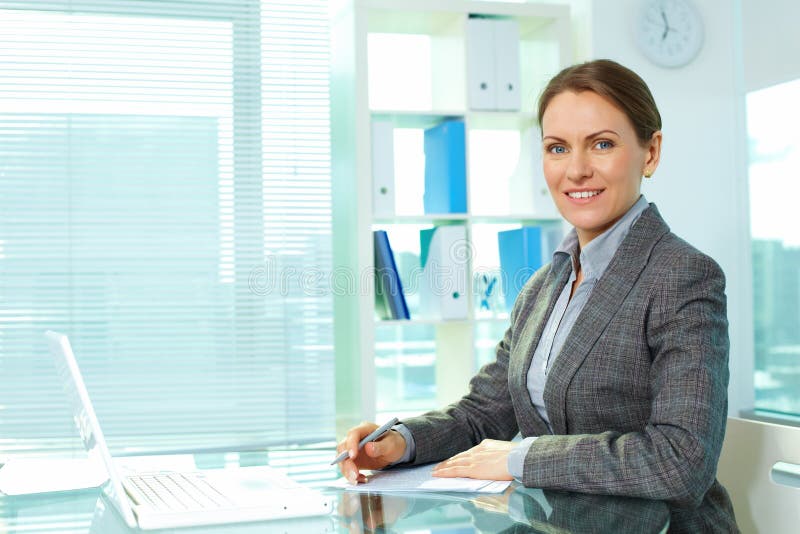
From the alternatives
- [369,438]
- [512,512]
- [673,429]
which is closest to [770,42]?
[673,429]

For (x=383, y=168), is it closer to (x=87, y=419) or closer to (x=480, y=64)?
(x=480, y=64)

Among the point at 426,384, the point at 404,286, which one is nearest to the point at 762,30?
the point at 404,286

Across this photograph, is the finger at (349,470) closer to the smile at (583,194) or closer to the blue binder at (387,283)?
the smile at (583,194)

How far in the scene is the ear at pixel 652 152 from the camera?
175cm

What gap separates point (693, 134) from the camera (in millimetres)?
3594

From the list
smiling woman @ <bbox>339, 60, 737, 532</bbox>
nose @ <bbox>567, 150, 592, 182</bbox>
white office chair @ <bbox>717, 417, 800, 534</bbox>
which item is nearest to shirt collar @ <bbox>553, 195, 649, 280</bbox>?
smiling woman @ <bbox>339, 60, 737, 532</bbox>

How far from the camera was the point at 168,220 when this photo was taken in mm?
3689

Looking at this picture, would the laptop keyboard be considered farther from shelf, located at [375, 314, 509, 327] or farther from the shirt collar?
shelf, located at [375, 314, 509, 327]

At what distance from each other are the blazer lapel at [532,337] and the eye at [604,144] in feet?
0.89

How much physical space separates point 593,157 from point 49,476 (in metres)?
1.15

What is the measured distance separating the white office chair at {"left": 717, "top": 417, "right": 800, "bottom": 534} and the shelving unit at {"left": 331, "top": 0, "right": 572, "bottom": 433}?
1722 mm

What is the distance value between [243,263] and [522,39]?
147 centimetres

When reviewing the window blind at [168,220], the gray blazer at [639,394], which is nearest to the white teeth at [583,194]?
the gray blazer at [639,394]

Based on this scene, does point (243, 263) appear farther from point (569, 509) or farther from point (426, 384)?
point (569, 509)
